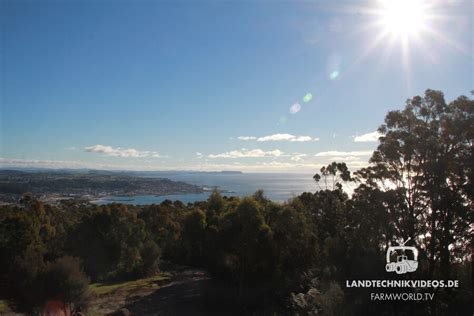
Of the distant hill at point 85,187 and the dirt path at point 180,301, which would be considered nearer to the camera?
the dirt path at point 180,301

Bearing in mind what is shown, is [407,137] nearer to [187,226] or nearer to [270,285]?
[270,285]

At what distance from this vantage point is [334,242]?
65.7 feet

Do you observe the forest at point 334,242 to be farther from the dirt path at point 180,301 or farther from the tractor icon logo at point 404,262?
the dirt path at point 180,301

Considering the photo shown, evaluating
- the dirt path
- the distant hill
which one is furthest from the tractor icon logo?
the distant hill

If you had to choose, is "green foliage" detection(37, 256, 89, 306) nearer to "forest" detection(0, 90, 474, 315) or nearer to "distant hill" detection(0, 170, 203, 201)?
"forest" detection(0, 90, 474, 315)

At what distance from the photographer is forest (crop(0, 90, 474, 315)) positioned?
13.7 metres

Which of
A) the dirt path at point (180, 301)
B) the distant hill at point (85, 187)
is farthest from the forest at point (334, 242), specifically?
the distant hill at point (85, 187)

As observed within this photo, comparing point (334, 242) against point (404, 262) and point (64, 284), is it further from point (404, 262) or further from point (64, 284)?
point (64, 284)

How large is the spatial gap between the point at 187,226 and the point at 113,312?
8.07 m

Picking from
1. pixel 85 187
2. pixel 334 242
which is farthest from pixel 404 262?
pixel 85 187

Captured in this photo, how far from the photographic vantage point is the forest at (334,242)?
539 inches

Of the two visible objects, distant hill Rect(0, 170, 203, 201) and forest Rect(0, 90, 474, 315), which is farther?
distant hill Rect(0, 170, 203, 201)

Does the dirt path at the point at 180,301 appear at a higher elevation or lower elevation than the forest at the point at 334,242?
lower

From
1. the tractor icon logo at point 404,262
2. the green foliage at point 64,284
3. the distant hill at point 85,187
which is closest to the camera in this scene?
the green foliage at point 64,284
